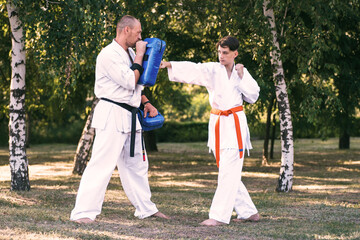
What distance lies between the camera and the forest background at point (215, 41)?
28.0ft

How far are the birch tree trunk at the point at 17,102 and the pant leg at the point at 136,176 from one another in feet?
12.3

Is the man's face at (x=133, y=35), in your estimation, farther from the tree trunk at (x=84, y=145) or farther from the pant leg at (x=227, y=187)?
the tree trunk at (x=84, y=145)

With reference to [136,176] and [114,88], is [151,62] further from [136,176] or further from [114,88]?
[136,176]

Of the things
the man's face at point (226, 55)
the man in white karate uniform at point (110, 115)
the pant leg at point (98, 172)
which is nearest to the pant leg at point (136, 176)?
the man in white karate uniform at point (110, 115)

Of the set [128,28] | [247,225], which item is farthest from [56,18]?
[247,225]

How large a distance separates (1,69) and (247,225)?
13792 mm

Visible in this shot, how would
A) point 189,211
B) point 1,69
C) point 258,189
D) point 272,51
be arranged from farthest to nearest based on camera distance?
point 1,69, point 258,189, point 272,51, point 189,211

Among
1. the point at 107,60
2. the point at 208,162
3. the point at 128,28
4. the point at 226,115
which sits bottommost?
the point at 208,162

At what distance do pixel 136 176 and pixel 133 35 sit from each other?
155 cm

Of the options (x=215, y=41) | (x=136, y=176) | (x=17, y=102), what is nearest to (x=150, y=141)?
(x=215, y=41)

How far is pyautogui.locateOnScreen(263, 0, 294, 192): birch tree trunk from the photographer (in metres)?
10.1

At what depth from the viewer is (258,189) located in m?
11.5

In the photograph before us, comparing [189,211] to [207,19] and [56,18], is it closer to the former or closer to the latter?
[56,18]

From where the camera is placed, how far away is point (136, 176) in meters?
6.11
